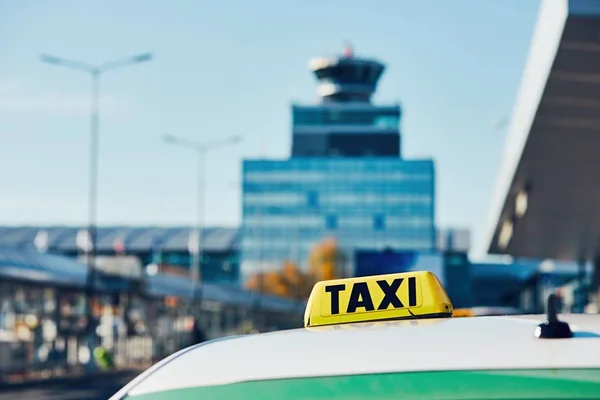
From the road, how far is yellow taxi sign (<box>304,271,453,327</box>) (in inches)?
1128

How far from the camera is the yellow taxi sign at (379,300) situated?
182 inches

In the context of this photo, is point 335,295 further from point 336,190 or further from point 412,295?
point 336,190

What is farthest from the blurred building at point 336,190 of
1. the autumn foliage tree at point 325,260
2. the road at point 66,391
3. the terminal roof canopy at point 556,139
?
the road at point 66,391

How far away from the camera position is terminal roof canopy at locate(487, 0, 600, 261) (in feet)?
80.5

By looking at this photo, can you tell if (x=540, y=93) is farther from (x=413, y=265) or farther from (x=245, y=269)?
(x=245, y=269)

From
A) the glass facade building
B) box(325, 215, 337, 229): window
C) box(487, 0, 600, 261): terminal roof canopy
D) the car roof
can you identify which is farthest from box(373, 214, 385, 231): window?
the car roof

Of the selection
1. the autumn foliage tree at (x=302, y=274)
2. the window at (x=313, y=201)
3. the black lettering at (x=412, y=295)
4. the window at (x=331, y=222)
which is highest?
the window at (x=313, y=201)

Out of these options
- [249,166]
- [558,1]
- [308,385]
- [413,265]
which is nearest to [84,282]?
[413,265]

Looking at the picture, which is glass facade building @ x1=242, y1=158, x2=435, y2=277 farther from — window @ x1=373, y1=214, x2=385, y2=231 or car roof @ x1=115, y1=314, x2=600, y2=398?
car roof @ x1=115, y1=314, x2=600, y2=398

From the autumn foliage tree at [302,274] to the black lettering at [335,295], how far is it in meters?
164

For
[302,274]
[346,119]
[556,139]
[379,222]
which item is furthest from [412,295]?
[346,119]

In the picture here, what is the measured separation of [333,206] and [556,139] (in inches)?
6024

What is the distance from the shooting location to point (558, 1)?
23344mm

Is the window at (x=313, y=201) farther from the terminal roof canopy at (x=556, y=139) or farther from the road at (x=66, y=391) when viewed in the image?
the road at (x=66, y=391)
